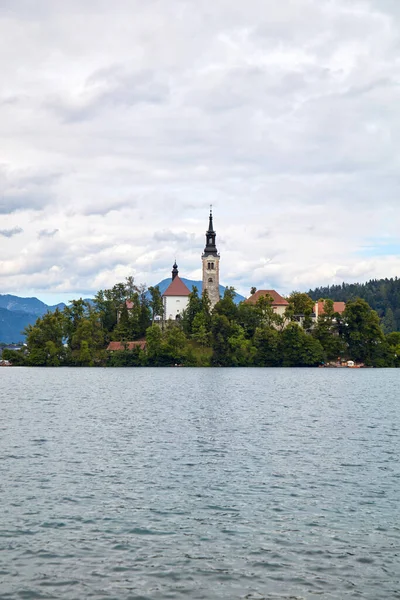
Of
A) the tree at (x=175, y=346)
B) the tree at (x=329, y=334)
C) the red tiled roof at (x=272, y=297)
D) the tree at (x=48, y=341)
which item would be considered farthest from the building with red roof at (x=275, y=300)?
the tree at (x=48, y=341)

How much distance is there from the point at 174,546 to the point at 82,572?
3239 mm

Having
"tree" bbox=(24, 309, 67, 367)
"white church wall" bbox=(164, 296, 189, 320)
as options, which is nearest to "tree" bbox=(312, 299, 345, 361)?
"white church wall" bbox=(164, 296, 189, 320)

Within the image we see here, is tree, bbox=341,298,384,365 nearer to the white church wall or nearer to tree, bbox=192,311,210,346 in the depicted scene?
tree, bbox=192,311,210,346

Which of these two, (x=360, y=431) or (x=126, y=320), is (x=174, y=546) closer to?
(x=360, y=431)

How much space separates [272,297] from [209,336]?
30.3 metres

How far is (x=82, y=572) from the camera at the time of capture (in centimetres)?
1839

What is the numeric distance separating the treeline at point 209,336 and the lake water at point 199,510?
363ft

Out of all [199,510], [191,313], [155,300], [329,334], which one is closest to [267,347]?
[329,334]

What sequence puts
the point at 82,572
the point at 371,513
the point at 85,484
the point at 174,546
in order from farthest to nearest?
the point at 85,484, the point at 371,513, the point at 174,546, the point at 82,572

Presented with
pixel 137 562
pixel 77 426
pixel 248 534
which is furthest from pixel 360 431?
pixel 137 562

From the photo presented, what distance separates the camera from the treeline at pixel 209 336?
163 metres

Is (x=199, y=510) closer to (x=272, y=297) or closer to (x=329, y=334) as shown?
(x=329, y=334)

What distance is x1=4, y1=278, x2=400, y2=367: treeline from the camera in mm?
162875

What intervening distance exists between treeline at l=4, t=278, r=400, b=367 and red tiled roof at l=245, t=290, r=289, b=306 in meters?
10.1
